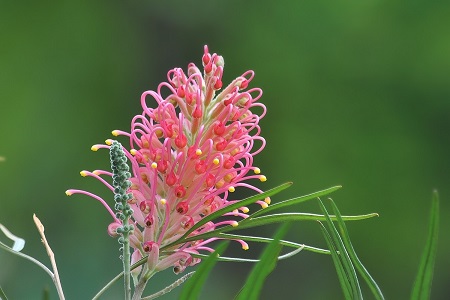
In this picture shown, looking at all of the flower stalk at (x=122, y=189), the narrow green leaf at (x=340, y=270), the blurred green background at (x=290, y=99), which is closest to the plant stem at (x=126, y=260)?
the flower stalk at (x=122, y=189)

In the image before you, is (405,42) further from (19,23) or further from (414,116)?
(19,23)

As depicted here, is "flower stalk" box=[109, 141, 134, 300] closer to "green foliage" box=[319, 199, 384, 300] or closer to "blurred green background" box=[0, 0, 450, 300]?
"green foliage" box=[319, 199, 384, 300]

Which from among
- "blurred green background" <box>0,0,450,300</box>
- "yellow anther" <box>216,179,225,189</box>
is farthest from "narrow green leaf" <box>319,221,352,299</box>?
"blurred green background" <box>0,0,450,300</box>

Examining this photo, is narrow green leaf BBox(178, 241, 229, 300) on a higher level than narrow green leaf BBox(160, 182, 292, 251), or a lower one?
lower

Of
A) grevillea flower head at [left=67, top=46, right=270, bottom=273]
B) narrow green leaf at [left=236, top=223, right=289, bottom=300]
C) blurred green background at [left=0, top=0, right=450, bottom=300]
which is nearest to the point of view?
narrow green leaf at [left=236, top=223, right=289, bottom=300]

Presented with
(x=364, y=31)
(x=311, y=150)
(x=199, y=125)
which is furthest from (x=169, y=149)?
(x=364, y=31)

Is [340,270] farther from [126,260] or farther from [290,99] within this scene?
[290,99]

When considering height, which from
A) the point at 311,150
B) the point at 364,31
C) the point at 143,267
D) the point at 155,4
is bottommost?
the point at 311,150

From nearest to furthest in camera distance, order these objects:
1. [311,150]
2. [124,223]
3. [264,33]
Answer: [124,223] < [311,150] < [264,33]
